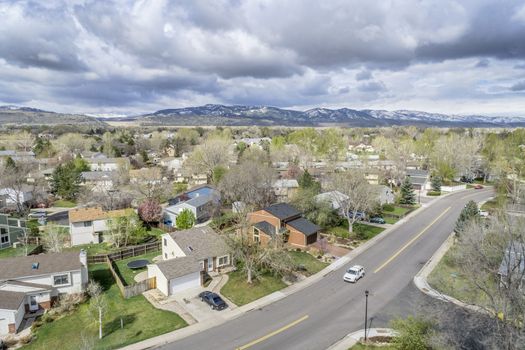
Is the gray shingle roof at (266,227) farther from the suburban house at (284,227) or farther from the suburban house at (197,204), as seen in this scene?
the suburban house at (197,204)

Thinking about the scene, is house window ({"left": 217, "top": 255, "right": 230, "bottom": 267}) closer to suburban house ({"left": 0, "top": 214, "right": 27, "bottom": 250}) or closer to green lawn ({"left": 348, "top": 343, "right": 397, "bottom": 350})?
green lawn ({"left": 348, "top": 343, "right": 397, "bottom": 350})

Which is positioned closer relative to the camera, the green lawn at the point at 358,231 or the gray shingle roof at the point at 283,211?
the gray shingle roof at the point at 283,211

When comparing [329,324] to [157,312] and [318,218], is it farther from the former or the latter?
[318,218]

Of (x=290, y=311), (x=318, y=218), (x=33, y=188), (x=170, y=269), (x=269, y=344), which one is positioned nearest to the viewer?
(x=269, y=344)

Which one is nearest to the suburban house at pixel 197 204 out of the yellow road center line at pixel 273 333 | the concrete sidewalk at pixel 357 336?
the yellow road center line at pixel 273 333

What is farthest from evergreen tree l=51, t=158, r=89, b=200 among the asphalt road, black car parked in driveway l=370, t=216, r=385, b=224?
black car parked in driveway l=370, t=216, r=385, b=224

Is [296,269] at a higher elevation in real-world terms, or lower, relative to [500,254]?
lower

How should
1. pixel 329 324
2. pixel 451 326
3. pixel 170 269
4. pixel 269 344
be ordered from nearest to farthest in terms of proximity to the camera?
pixel 451 326
pixel 269 344
pixel 329 324
pixel 170 269

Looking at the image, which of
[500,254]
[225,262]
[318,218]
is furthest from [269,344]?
[318,218]
